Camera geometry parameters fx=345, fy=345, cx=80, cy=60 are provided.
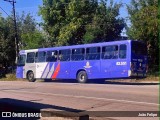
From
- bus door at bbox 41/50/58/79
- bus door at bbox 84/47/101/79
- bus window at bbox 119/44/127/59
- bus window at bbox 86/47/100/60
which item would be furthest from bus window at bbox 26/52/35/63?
bus window at bbox 119/44/127/59

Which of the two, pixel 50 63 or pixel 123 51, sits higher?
pixel 123 51

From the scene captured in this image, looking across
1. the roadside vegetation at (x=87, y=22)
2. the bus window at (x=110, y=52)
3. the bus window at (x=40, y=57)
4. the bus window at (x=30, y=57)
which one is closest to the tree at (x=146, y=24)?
the roadside vegetation at (x=87, y=22)

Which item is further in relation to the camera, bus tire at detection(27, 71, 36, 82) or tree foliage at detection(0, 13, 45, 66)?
tree foliage at detection(0, 13, 45, 66)

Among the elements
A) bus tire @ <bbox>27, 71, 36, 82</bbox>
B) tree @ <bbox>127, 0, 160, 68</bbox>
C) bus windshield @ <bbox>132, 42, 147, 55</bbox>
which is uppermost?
tree @ <bbox>127, 0, 160, 68</bbox>

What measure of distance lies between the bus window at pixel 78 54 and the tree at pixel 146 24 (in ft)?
21.7

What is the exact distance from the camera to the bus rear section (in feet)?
70.0

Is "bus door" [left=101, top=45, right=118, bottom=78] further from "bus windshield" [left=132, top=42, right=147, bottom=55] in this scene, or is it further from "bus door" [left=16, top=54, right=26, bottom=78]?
"bus door" [left=16, top=54, right=26, bottom=78]

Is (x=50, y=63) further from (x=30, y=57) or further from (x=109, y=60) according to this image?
(x=109, y=60)

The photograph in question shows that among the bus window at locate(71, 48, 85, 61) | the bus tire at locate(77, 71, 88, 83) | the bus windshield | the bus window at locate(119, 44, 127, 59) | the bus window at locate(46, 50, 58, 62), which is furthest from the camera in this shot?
the bus window at locate(46, 50, 58, 62)

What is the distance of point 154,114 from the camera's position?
930 cm

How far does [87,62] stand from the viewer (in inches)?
944

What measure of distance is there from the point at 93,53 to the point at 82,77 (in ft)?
6.48

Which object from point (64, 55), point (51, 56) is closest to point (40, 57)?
point (51, 56)

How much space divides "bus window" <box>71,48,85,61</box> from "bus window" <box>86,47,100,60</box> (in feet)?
1.53
